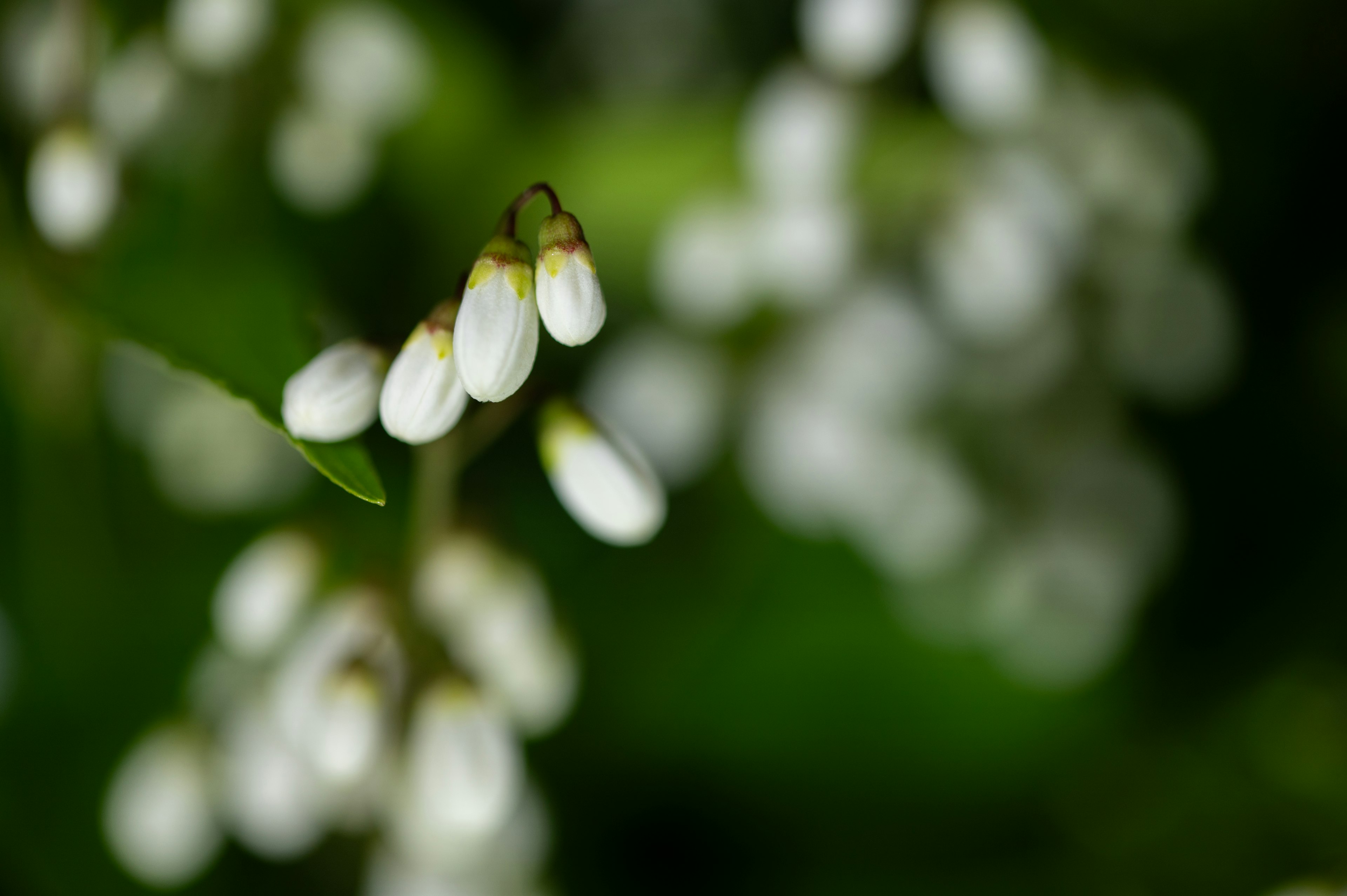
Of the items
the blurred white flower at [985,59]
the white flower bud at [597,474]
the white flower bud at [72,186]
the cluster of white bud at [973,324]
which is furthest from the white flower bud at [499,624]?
the blurred white flower at [985,59]

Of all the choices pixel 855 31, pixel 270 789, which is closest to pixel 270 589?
pixel 270 789

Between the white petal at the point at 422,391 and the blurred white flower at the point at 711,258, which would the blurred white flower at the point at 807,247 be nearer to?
the blurred white flower at the point at 711,258

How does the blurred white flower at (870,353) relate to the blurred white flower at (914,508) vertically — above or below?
above

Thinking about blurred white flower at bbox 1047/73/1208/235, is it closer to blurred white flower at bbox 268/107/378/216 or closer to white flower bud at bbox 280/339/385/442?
blurred white flower at bbox 268/107/378/216

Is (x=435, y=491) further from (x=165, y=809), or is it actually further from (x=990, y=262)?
(x=990, y=262)

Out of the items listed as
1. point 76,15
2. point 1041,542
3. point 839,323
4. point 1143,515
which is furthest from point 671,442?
point 76,15

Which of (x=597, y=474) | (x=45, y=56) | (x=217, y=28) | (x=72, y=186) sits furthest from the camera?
(x=45, y=56)
